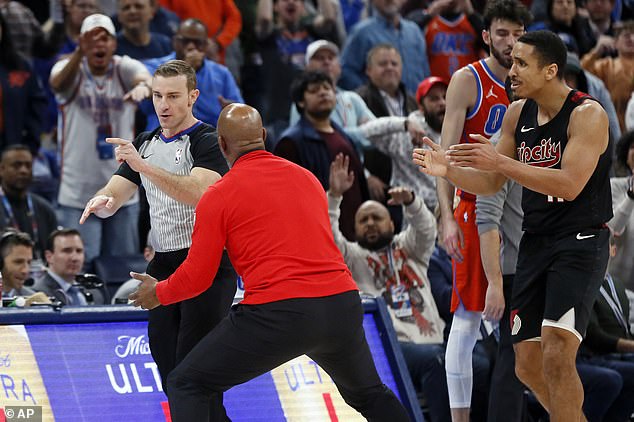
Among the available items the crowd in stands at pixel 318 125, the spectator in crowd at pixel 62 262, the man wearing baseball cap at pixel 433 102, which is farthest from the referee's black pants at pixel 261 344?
the man wearing baseball cap at pixel 433 102

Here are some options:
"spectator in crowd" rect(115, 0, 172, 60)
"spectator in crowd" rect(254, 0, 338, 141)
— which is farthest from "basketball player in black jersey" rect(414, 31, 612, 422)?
"spectator in crowd" rect(254, 0, 338, 141)

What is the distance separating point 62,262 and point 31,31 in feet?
10.9

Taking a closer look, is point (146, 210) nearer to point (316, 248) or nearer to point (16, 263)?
point (16, 263)

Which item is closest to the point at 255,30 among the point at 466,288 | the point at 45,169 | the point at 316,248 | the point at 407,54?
the point at 407,54

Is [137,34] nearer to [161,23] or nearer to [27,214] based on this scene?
[161,23]

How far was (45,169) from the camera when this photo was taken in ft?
32.6

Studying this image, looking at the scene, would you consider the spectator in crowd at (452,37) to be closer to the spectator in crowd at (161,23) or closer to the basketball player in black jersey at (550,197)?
the spectator in crowd at (161,23)

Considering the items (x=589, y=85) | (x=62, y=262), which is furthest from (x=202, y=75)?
(x=589, y=85)

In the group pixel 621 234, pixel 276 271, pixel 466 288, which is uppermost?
pixel 276 271

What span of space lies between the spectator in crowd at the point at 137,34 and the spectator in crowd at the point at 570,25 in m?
4.16

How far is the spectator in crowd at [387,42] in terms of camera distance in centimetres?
1098

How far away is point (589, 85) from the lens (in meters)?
9.85

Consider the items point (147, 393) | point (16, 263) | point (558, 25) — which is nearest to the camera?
point (147, 393)

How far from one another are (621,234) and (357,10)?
16.6 ft
